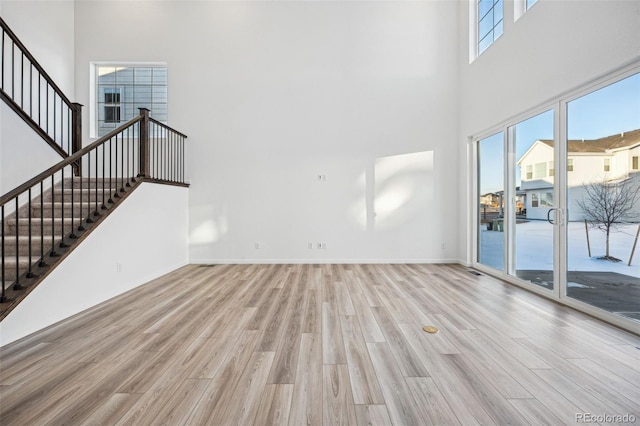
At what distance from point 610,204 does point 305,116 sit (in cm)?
462

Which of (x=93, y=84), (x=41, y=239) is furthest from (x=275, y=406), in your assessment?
(x=93, y=84)

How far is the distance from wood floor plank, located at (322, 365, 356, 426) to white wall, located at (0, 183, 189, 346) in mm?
2659

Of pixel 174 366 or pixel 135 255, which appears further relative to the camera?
pixel 135 255

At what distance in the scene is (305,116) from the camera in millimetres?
5746

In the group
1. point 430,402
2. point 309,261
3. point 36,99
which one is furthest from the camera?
point 309,261

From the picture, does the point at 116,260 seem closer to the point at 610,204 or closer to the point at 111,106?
the point at 111,106

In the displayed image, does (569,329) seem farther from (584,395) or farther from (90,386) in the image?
(90,386)

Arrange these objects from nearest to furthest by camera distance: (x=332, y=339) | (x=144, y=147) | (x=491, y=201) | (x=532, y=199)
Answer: (x=332, y=339) < (x=532, y=199) < (x=144, y=147) < (x=491, y=201)

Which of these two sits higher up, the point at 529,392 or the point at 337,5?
the point at 337,5

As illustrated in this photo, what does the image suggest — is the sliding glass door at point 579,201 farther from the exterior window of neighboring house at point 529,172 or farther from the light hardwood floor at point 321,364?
the light hardwood floor at point 321,364

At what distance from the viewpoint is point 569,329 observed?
260cm

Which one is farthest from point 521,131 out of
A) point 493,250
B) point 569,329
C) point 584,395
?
point 584,395

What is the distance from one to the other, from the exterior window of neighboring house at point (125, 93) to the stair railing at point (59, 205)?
638mm

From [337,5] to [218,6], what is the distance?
232cm
